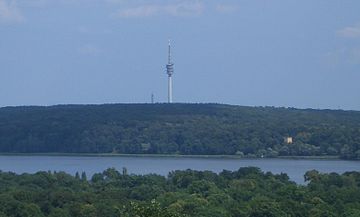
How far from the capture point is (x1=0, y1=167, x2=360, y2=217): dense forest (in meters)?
33.6

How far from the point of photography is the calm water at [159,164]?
7110 centimetres

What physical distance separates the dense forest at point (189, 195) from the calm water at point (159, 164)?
12032 millimetres

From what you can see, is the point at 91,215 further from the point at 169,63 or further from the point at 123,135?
the point at 169,63

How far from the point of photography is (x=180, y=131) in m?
106

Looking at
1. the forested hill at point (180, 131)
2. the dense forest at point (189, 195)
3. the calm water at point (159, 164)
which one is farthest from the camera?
the forested hill at point (180, 131)

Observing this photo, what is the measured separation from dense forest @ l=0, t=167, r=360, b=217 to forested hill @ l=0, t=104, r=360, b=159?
43695mm

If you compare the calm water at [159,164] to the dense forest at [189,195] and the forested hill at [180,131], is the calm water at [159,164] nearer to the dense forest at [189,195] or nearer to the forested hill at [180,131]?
the forested hill at [180,131]

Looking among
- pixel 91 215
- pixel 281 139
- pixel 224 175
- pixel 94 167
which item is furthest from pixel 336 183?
pixel 281 139

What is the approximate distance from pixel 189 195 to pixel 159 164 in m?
42.9

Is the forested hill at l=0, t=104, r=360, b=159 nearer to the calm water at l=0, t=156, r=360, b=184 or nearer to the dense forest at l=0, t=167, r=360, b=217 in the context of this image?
the calm water at l=0, t=156, r=360, b=184

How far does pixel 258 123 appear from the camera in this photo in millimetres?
109062

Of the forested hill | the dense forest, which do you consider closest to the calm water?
the forested hill

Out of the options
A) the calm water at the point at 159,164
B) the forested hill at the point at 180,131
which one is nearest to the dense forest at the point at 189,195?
the calm water at the point at 159,164

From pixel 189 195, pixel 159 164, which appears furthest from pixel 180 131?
pixel 189 195
